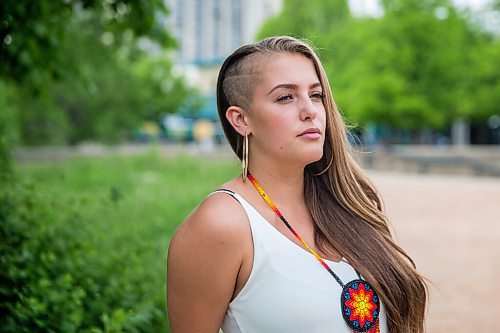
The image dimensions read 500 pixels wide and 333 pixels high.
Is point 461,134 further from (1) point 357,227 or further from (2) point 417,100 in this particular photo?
(1) point 357,227

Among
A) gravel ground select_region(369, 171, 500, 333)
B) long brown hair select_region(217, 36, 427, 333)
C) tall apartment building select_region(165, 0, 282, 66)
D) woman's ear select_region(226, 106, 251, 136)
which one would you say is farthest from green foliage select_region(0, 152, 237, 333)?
tall apartment building select_region(165, 0, 282, 66)

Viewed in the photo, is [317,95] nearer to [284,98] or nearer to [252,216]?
[284,98]

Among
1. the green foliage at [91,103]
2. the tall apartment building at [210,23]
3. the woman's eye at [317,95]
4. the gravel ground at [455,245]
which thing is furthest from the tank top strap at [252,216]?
the tall apartment building at [210,23]

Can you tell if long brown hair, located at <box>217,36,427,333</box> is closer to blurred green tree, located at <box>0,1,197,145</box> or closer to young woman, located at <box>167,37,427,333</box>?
young woman, located at <box>167,37,427,333</box>

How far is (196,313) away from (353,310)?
412 millimetres

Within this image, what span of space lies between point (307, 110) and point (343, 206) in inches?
14.2

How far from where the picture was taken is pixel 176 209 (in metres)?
10.4

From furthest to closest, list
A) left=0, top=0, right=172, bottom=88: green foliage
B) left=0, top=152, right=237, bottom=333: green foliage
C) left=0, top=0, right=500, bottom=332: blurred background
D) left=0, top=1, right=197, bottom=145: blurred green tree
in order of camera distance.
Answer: left=0, top=1, right=197, bottom=145: blurred green tree, left=0, top=0, right=172, bottom=88: green foliage, left=0, top=0, right=500, bottom=332: blurred background, left=0, top=152, right=237, bottom=333: green foliage

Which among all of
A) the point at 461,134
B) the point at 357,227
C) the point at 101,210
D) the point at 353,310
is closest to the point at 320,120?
the point at 357,227

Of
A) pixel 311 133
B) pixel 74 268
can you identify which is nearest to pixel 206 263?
pixel 311 133

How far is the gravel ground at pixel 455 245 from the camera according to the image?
7.11 meters

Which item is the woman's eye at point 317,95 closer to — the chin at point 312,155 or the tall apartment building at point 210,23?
the chin at point 312,155

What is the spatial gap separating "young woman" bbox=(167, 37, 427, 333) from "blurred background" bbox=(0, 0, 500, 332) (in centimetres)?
42

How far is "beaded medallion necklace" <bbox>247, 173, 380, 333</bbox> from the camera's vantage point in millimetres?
1884
